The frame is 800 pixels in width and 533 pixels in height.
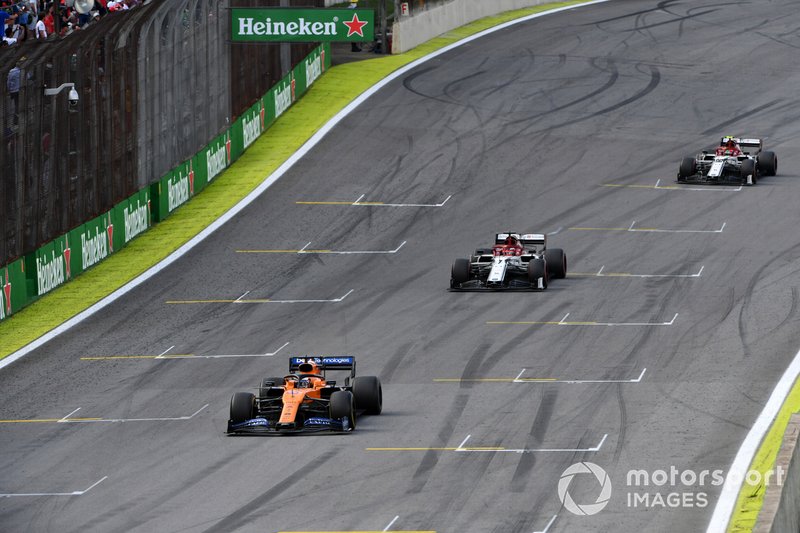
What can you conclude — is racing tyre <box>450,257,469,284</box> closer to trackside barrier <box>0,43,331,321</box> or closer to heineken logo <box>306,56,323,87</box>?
trackside barrier <box>0,43,331,321</box>

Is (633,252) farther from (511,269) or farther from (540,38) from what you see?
(540,38)

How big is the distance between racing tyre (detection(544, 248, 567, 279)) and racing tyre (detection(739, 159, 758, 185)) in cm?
938

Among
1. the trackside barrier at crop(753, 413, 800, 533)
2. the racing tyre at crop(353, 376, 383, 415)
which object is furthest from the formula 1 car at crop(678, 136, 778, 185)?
the trackside barrier at crop(753, 413, 800, 533)

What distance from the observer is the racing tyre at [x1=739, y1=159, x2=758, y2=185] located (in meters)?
40.9

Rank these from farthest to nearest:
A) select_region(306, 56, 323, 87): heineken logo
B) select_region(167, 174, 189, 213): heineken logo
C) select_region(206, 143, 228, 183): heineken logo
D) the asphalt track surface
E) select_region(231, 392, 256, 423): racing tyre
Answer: select_region(306, 56, 323, 87): heineken logo, select_region(206, 143, 228, 183): heineken logo, select_region(167, 174, 189, 213): heineken logo, select_region(231, 392, 256, 423): racing tyre, the asphalt track surface

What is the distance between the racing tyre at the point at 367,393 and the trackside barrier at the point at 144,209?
1061cm

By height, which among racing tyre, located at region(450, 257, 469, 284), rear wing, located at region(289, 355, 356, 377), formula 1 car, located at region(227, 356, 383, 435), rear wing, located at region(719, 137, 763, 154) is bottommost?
racing tyre, located at region(450, 257, 469, 284)

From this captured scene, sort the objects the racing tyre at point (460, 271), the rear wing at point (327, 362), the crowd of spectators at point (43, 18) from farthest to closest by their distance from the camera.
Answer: the crowd of spectators at point (43, 18) → the racing tyre at point (460, 271) → the rear wing at point (327, 362)

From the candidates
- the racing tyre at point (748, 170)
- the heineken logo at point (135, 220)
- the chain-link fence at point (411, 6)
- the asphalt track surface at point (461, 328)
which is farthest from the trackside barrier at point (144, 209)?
the racing tyre at point (748, 170)

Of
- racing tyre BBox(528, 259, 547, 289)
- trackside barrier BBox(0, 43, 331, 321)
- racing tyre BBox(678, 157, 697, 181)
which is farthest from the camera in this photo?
racing tyre BBox(678, 157, 697, 181)

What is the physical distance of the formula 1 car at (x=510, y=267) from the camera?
32.4m

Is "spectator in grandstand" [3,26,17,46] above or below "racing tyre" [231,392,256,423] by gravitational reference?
above

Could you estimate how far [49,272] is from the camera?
33906 millimetres

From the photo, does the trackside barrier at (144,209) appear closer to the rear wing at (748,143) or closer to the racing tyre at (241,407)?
the racing tyre at (241,407)
